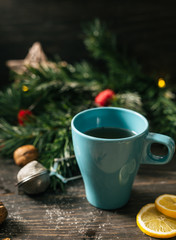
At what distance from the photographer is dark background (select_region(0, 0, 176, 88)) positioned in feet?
3.39

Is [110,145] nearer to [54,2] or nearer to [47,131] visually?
[47,131]

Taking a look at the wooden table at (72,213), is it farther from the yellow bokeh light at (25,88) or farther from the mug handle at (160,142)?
the yellow bokeh light at (25,88)

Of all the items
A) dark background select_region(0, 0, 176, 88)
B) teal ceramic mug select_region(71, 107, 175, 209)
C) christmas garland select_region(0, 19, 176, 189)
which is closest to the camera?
teal ceramic mug select_region(71, 107, 175, 209)

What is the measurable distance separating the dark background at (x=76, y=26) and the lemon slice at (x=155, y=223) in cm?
63

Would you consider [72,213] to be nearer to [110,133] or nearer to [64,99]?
[110,133]

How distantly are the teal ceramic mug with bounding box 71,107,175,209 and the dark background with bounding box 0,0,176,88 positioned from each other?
550 mm

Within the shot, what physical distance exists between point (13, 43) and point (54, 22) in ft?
0.54

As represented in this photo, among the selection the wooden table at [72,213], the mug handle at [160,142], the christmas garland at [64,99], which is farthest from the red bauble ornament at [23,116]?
the mug handle at [160,142]

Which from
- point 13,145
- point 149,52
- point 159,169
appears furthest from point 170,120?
point 149,52

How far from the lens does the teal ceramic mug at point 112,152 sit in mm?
472

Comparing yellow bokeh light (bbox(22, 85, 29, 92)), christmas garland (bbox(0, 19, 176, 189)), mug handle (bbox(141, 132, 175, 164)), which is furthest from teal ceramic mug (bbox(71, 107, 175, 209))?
yellow bokeh light (bbox(22, 85, 29, 92))

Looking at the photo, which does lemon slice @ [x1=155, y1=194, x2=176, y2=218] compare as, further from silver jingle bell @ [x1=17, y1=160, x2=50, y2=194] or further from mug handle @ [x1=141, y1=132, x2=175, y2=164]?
silver jingle bell @ [x1=17, y1=160, x2=50, y2=194]

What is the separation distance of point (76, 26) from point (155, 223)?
77cm

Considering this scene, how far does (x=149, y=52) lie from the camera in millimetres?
1120
